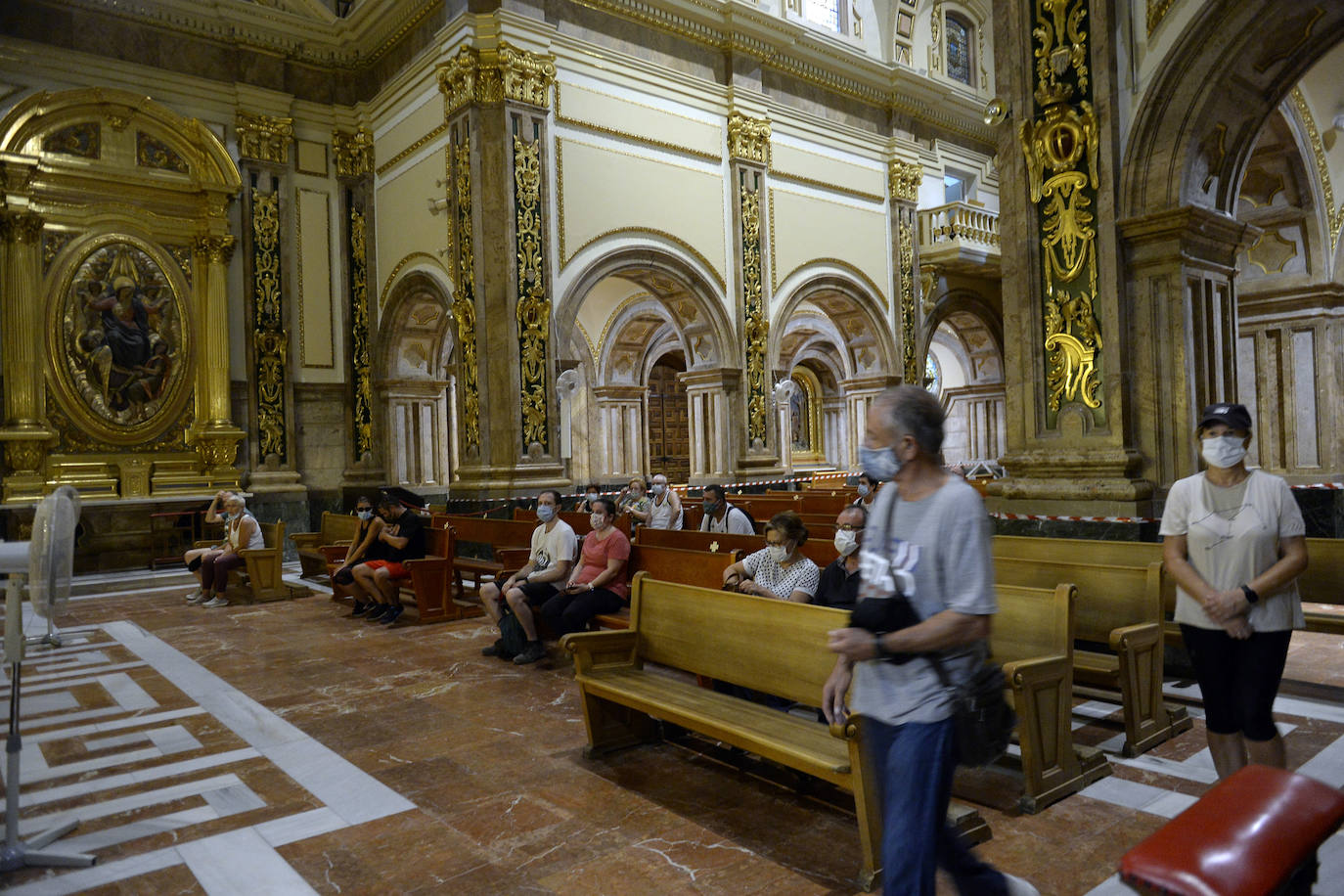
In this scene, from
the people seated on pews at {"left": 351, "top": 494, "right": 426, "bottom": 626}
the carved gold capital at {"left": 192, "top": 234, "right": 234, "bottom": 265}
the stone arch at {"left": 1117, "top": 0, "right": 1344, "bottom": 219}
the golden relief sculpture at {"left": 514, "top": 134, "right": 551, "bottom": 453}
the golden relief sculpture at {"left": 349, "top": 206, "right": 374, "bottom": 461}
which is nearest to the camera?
the stone arch at {"left": 1117, "top": 0, "right": 1344, "bottom": 219}

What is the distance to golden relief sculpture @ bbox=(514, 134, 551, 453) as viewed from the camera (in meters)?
12.8

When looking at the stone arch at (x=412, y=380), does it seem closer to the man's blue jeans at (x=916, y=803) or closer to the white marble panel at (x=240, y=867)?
the white marble panel at (x=240, y=867)

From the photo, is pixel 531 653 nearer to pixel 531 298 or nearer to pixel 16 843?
pixel 16 843

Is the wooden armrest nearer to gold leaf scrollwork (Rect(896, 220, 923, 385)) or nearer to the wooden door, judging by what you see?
gold leaf scrollwork (Rect(896, 220, 923, 385))

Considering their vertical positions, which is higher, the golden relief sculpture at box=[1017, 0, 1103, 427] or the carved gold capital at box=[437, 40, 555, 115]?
the carved gold capital at box=[437, 40, 555, 115]

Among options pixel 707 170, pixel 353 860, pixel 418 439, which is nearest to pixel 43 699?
pixel 353 860

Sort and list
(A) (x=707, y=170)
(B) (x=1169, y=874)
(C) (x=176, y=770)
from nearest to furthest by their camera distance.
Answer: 1. (B) (x=1169, y=874)
2. (C) (x=176, y=770)
3. (A) (x=707, y=170)

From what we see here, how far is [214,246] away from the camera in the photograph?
1444cm

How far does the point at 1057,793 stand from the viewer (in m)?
3.87

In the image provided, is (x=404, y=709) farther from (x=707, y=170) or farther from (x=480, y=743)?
(x=707, y=170)

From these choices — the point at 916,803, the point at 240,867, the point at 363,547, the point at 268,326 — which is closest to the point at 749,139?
the point at 268,326

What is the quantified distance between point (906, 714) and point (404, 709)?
13.8 ft

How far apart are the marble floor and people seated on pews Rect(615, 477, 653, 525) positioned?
3350 mm

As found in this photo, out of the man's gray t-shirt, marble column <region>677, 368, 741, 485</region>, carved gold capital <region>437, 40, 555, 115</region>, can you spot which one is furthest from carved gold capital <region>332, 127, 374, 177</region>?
the man's gray t-shirt
